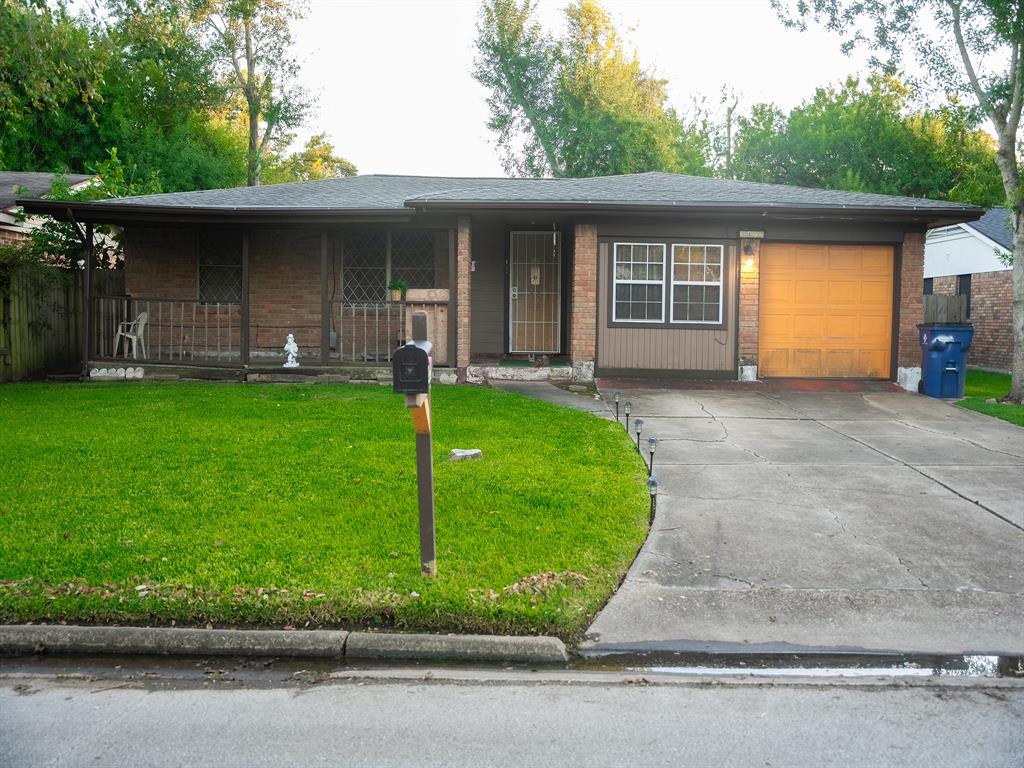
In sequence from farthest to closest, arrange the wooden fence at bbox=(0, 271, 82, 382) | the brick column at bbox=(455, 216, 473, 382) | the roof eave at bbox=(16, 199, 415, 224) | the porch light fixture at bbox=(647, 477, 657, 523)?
the wooden fence at bbox=(0, 271, 82, 382), the brick column at bbox=(455, 216, 473, 382), the roof eave at bbox=(16, 199, 415, 224), the porch light fixture at bbox=(647, 477, 657, 523)

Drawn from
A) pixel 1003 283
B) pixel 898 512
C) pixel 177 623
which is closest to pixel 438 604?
pixel 177 623

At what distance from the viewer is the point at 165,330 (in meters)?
16.5

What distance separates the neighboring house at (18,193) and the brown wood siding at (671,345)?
476 inches

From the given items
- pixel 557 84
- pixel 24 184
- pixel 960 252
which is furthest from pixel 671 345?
pixel 557 84

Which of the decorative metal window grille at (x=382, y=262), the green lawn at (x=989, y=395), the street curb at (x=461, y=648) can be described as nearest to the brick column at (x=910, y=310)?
the green lawn at (x=989, y=395)

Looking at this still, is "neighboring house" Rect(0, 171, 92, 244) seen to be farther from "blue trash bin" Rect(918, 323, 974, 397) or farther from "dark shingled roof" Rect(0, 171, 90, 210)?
"blue trash bin" Rect(918, 323, 974, 397)

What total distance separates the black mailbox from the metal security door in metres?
11.8

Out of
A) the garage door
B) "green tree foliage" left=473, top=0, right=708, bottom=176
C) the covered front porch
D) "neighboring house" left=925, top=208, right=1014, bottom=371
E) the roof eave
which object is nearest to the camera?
the roof eave

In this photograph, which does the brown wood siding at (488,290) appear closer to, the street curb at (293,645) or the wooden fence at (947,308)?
the wooden fence at (947,308)

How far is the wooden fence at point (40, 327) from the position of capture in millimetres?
14766

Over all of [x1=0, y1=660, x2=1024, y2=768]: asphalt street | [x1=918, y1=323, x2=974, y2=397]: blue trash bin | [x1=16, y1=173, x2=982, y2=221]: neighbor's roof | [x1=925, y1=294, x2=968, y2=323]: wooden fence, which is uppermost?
[x1=16, y1=173, x2=982, y2=221]: neighbor's roof

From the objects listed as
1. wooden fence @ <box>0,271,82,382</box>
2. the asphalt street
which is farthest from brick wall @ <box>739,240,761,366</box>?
wooden fence @ <box>0,271,82,382</box>

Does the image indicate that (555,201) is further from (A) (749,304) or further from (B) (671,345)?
(A) (749,304)

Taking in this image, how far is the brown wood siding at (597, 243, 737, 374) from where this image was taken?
14516 mm
